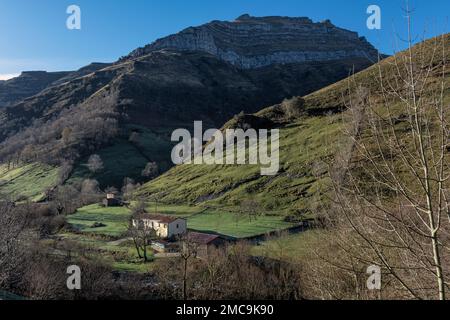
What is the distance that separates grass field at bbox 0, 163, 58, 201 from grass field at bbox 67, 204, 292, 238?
96.1 ft

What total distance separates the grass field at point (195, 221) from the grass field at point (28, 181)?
29300 mm

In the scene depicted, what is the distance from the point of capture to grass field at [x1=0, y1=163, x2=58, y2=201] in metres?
113

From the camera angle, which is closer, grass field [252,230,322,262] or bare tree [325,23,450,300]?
bare tree [325,23,450,300]

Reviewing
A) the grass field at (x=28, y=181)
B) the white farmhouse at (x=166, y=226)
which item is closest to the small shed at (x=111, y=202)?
the grass field at (x=28, y=181)

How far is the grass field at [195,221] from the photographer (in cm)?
6059

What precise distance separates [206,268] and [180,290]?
4935mm

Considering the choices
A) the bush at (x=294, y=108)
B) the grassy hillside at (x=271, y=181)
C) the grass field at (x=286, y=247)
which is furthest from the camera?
the bush at (x=294, y=108)

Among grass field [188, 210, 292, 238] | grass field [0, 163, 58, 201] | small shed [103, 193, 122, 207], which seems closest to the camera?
grass field [188, 210, 292, 238]

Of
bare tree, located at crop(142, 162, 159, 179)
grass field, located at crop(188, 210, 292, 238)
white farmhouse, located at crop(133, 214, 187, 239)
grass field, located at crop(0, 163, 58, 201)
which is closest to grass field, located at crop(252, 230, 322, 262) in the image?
grass field, located at crop(188, 210, 292, 238)

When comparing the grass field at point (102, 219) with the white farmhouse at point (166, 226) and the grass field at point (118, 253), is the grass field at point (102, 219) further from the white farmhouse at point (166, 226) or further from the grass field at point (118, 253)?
the white farmhouse at point (166, 226)

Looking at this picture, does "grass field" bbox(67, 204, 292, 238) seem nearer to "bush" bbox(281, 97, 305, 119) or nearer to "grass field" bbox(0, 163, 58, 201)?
"grass field" bbox(0, 163, 58, 201)
